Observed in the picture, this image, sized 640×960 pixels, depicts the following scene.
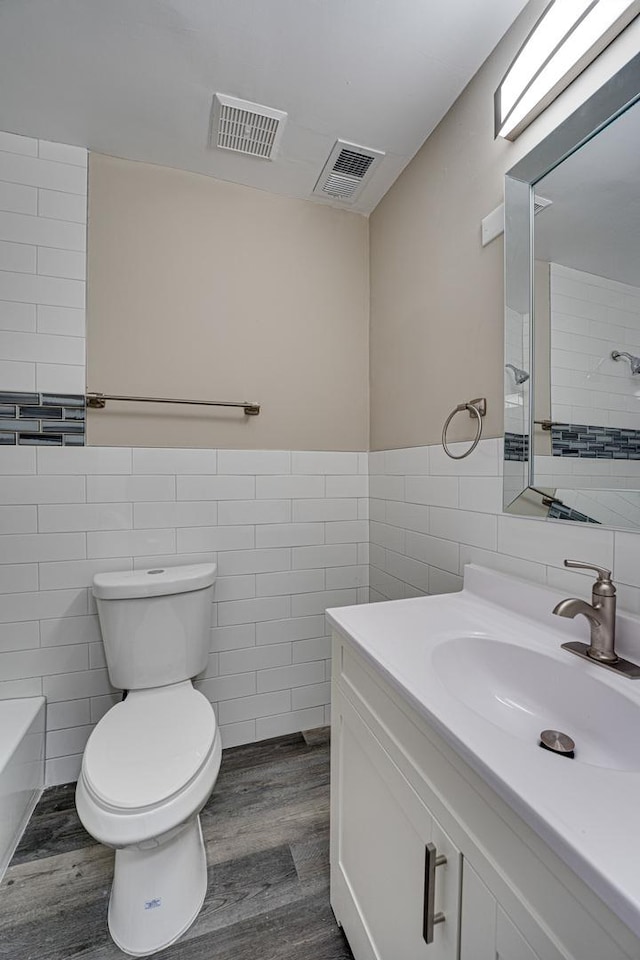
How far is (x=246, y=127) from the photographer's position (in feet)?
4.81

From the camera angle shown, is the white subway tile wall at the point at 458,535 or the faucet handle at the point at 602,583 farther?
the white subway tile wall at the point at 458,535

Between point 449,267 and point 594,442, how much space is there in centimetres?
81

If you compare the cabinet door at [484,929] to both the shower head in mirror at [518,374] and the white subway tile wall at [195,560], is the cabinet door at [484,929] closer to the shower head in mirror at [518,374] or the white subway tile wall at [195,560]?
the shower head in mirror at [518,374]

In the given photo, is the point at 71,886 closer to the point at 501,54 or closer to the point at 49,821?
the point at 49,821

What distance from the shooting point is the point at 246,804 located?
4.86 ft

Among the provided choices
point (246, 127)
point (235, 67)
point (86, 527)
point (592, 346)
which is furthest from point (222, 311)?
point (592, 346)

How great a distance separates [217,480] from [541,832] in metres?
1.50

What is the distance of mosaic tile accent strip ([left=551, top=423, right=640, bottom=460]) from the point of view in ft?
2.86

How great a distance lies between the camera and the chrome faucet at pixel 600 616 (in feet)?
2.57

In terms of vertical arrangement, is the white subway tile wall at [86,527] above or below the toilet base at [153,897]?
above

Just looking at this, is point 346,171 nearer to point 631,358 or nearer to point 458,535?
point 631,358

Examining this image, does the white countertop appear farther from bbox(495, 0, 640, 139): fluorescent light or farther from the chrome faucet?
bbox(495, 0, 640, 139): fluorescent light

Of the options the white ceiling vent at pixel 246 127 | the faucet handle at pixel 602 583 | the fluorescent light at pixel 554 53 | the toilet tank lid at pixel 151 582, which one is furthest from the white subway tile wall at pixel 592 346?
the toilet tank lid at pixel 151 582

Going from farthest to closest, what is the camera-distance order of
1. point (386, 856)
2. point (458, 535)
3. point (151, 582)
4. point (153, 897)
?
point (151, 582) < point (458, 535) < point (153, 897) < point (386, 856)
